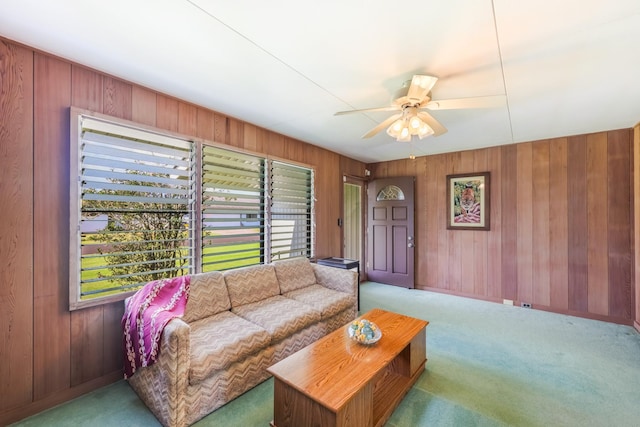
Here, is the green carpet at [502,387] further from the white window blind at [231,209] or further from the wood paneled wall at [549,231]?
the white window blind at [231,209]

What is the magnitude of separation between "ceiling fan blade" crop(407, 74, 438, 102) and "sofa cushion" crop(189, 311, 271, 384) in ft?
7.25

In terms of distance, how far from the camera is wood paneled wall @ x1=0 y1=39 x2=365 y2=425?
1.78 m

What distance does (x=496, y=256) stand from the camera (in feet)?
14.0

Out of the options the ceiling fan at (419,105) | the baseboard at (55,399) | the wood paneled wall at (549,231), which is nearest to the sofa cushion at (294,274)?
the baseboard at (55,399)

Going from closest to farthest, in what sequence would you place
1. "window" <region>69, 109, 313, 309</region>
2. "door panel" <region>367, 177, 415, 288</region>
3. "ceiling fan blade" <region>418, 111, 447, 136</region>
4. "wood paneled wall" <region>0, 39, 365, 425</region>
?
"wood paneled wall" <region>0, 39, 365, 425</region> → "window" <region>69, 109, 313, 309</region> → "ceiling fan blade" <region>418, 111, 447, 136</region> → "door panel" <region>367, 177, 415, 288</region>

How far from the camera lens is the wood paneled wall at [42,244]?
1.78 m

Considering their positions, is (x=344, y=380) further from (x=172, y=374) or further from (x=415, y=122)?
(x=415, y=122)

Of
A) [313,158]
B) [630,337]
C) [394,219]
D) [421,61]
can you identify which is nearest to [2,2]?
[421,61]

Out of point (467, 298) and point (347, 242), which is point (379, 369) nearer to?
point (467, 298)

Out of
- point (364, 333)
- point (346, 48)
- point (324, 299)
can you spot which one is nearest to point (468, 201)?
point (324, 299)

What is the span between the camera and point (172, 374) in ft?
5.45

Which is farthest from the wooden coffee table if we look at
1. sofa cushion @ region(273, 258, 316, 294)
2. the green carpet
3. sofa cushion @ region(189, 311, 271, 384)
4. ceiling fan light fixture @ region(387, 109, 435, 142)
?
ceiling fan light fixture @ region(387, 109, 435, 142)

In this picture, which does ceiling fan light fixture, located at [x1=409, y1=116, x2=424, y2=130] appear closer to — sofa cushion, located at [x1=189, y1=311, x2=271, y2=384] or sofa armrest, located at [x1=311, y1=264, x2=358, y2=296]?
sofa armrest, located at [x1=311, y1=264, x2=358, y2=296]

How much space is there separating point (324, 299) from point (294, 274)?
21.9 inches
